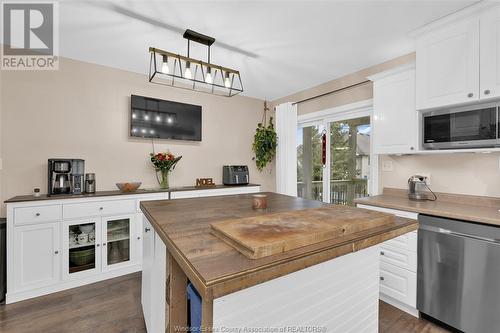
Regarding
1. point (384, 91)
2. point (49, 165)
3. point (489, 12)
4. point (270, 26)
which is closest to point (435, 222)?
point (384, 91)

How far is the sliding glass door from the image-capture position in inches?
118

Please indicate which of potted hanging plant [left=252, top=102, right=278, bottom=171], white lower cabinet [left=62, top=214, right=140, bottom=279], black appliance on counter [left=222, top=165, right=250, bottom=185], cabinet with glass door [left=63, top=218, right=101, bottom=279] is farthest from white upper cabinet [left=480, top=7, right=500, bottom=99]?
cabinet with glass door [left=63, top=218, right=101, bottom=279]

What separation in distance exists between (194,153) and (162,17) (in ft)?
6.41

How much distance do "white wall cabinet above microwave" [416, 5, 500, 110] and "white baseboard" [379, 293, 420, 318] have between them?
1.77 metres

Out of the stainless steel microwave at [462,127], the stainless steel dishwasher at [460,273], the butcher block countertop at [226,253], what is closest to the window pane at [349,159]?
the stainless steel microwave at [462,127]

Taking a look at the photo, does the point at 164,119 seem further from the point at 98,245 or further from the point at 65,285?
the point at 65,285

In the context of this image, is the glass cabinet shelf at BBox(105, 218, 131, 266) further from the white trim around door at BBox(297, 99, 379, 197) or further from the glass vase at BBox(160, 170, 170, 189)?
the white trim around door at BBox(297, 99, 379, 197)

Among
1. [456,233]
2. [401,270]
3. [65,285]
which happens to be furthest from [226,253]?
[65,285]

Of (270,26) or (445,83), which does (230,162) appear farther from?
(445,83)

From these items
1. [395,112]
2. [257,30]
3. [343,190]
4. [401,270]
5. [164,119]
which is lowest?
[401,270]

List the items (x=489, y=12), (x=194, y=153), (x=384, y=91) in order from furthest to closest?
1. (x=194, y=153)
2. (x=384, y=91)
3. (x=489, y=12)

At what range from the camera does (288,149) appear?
3855 millimetres

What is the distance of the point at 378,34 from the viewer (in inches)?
84.3

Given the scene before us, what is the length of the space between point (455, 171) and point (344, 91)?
1.57 m
